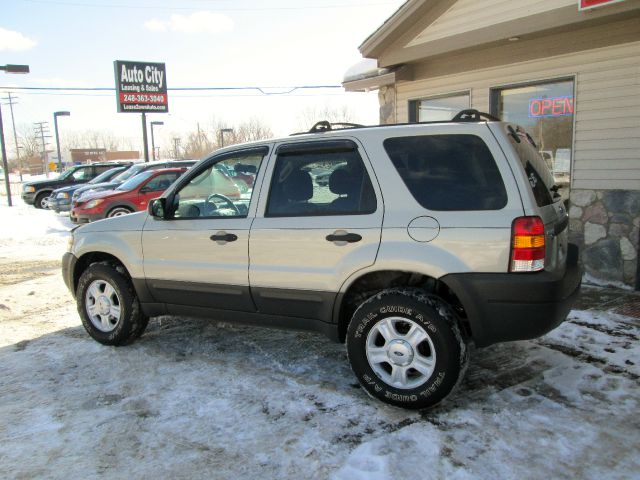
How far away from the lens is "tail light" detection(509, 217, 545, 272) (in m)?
3.17

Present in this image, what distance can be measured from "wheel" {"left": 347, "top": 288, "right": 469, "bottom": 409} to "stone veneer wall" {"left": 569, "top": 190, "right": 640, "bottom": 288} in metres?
4.39

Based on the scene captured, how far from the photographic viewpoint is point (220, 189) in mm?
4508

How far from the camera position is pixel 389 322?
3496mm

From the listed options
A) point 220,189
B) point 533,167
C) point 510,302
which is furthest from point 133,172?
point 510,302

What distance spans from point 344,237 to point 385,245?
31 centimetres

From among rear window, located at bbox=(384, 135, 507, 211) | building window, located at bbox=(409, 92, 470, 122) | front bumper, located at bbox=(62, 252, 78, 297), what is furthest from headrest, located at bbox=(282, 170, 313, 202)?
building window, located at bbox=(409, 92, 470, 122)

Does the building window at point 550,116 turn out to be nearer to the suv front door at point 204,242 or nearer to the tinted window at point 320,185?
the tinted window at point 320,185

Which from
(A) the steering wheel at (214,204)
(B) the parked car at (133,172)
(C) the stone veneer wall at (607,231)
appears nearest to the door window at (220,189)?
(A) the steering wheel at (214,204)

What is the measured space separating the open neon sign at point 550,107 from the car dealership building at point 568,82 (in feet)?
0.05

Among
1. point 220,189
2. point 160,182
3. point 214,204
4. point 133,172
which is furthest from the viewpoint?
point 133,172

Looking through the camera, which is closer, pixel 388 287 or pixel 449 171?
pixel 449 171

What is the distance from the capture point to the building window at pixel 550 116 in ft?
23.5

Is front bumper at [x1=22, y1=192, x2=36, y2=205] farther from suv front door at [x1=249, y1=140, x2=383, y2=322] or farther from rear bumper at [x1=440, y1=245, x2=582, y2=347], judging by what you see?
rear bumper at [x1=440, y1=245, x2=582, y2=347]

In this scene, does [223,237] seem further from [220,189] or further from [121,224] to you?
[121,224]
